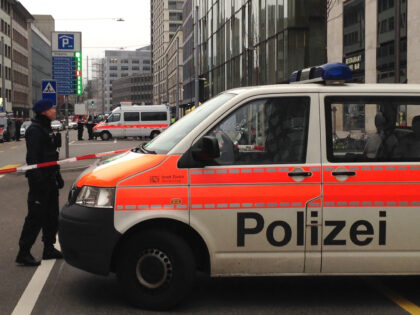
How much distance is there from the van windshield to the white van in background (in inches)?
1577

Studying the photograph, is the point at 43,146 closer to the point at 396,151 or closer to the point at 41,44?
the point at 396,151

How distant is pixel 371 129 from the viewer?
5.26m

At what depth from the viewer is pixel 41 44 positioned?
420ft

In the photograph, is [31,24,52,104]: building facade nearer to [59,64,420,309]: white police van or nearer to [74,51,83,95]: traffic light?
[74,51,83,95]: traffic light

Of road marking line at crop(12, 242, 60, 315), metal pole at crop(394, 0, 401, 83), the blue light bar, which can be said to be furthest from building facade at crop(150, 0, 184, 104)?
the blue light bar

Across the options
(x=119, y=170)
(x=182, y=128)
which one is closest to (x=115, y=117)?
(x=182, y=128)

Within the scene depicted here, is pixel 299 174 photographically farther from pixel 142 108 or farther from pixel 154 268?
pixel 142 108

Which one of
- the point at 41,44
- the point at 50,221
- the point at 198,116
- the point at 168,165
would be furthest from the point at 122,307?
the point at 41,44

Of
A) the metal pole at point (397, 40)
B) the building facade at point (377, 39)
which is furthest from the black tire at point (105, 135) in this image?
the metal pole at point (397, 40)

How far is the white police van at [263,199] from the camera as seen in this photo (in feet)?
16.6

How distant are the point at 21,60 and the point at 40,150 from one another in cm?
10043

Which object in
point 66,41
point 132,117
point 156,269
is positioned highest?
point 66,41

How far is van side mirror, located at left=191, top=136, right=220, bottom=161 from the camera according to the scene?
193 inches

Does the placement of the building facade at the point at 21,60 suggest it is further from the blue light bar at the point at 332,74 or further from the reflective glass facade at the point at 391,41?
the blue light bar at the point at 332,74
